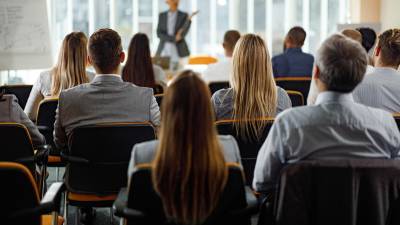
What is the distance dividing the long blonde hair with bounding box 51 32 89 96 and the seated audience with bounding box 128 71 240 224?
2.46 meters

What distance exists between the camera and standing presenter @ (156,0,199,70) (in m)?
9.55

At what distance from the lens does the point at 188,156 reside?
1909mm

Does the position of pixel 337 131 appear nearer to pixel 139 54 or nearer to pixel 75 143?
pixel 75 143

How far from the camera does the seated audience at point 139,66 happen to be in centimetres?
475

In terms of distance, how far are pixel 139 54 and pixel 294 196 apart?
122 inches

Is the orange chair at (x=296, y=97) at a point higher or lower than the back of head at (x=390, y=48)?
lower

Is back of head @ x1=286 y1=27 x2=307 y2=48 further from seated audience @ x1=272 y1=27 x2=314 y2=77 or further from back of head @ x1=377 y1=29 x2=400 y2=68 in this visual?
back of head @ x1=377 y1=29 x2=400 y2=68

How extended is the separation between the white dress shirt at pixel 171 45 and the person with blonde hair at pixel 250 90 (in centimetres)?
613

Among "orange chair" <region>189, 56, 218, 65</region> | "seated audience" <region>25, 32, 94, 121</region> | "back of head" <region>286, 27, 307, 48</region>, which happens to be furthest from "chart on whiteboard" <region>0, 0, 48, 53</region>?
"orange chair" <region>189, 56, 218, 65</region>

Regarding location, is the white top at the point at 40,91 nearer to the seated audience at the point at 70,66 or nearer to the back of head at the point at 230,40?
the seated audience at the point at 70,66

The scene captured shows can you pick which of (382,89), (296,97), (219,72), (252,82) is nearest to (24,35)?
(219,72)

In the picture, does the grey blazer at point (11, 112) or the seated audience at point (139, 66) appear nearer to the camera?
the grey blazer at point (11, 112)

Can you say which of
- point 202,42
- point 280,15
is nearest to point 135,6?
point 202,42

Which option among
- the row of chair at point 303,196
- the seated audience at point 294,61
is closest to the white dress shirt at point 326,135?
the row of chair at point 303,196
